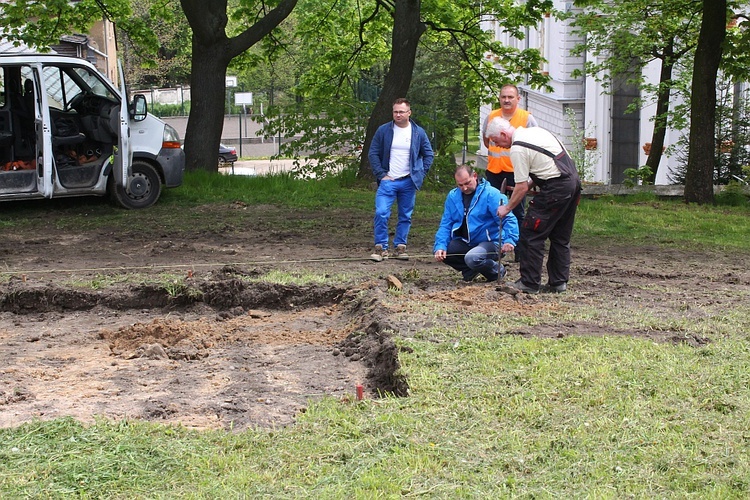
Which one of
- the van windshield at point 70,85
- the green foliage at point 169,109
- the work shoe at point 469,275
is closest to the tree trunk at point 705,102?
the work shoe at point 469,275

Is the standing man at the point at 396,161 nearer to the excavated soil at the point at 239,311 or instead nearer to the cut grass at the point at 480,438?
the excavated soil at the point at 239,311

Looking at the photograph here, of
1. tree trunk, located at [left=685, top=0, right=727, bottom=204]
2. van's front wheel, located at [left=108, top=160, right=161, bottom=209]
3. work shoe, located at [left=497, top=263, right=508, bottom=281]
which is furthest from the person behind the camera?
tree trunk, located at [left=685, top=0, right=727, bottom=204]

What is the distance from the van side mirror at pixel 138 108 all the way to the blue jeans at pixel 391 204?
195 inches

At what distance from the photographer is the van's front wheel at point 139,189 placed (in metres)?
14.6

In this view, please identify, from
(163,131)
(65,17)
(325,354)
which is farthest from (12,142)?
(325,354)

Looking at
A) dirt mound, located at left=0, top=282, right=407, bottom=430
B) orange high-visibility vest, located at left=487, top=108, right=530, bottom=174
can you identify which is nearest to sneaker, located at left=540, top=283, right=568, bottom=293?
orange high-visibility vest, located at left=487, top=108, right=530, bottom=174

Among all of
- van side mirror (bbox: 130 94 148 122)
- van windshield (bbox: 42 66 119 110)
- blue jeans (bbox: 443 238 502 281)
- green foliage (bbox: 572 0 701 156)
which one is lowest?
blue jeans (bbox: 443 238 502 281)

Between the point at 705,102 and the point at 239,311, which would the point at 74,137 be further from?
the point at 705,102

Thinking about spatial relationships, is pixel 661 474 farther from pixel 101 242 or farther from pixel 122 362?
pixel 101 242

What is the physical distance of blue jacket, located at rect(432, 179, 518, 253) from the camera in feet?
29.6

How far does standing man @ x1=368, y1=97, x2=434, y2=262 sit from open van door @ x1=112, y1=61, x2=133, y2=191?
435cm

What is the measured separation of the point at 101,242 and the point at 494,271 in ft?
17.8

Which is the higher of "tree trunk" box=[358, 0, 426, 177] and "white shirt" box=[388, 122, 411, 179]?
"tree trunk" box=[358, 0, 426, 177]

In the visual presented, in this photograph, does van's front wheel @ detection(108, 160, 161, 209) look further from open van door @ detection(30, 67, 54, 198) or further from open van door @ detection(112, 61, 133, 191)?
open van door @ detection(30, 67, 54, 198)
